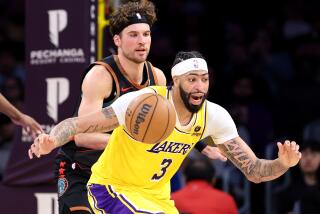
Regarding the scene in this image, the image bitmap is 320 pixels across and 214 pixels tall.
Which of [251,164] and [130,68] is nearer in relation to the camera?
[251,164]

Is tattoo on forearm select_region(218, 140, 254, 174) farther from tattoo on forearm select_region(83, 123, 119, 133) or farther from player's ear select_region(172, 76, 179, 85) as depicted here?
tattoo on forearm select_region(83, 123, 119, 133)

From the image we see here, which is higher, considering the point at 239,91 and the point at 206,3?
the point at 206,3

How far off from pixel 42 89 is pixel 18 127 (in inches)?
18.6

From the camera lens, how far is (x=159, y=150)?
533cm

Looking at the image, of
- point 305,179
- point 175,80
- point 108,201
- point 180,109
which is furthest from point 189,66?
point 305,179

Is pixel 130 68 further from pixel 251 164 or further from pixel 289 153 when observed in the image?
pixel 289 153

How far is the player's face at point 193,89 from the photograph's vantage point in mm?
Answer: 5311

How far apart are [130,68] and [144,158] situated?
38.1 inches

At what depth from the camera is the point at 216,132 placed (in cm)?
557

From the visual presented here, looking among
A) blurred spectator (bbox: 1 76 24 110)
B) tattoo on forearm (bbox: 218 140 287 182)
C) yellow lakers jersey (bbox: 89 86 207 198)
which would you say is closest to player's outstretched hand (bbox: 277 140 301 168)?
tattoo on forearm (bbox: 218 140 287 182)

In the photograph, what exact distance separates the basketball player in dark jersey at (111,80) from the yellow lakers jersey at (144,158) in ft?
1.45

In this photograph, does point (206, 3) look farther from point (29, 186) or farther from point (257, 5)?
point (29, 186)

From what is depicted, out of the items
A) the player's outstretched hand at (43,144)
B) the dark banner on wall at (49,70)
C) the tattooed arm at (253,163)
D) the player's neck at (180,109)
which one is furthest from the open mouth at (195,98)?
the dark banner on wall at (49,70)

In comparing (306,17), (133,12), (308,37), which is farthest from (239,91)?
(133,12)
